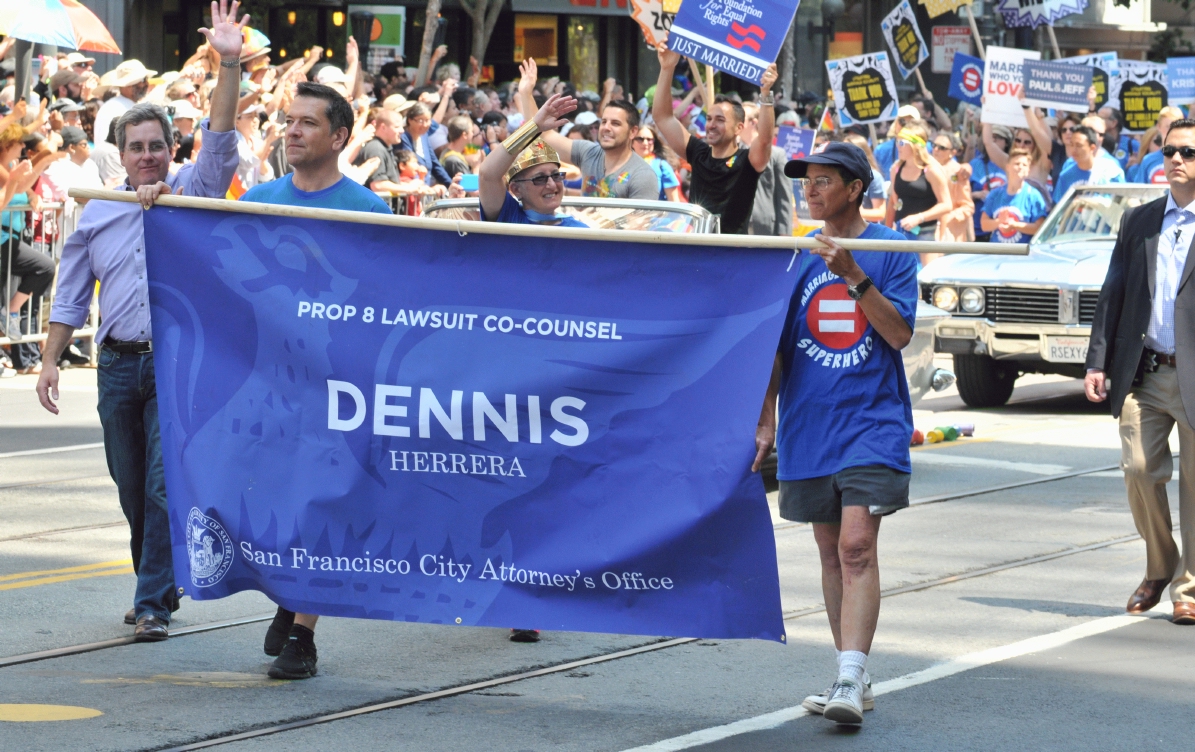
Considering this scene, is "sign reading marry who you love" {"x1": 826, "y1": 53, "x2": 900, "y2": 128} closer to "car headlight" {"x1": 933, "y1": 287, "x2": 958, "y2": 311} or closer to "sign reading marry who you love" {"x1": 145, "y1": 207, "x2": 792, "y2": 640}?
"car headlight" {"x1": 933, "y1": 287, "x2": 958, "y2": 311}

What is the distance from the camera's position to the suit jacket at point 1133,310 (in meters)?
7.45

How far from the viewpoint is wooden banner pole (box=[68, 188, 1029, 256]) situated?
542cm

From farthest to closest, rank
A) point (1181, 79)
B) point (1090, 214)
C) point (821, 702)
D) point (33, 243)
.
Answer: point (1181, 79) → point (33, 243) → point (1090, 214) → point (821, 702)

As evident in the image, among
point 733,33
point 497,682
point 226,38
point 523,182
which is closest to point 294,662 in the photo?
point 497,682

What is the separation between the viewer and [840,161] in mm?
5805

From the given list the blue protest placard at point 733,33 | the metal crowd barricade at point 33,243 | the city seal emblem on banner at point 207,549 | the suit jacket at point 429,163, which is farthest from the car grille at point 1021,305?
the city seal emblem on banner at point 207,549

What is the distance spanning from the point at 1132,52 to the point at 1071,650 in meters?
52.4

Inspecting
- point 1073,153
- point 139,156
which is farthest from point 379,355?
point 1073,153

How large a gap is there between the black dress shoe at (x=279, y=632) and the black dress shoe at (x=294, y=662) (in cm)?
20

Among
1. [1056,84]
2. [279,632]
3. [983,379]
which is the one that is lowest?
[983,379]

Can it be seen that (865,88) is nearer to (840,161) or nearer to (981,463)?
(981,463)

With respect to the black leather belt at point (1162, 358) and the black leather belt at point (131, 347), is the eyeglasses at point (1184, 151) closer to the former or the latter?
the black leather belt at point (1162, 358)

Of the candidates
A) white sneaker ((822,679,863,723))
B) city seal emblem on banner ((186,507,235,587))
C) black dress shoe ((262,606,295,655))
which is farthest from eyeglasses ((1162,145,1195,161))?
city seal emblem on banner ((186,507,235,587))

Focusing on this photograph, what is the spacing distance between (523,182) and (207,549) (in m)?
1.97
